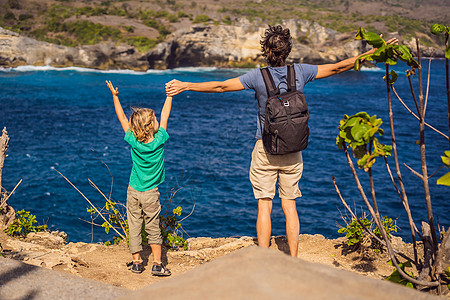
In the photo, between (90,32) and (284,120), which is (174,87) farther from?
(90,32)

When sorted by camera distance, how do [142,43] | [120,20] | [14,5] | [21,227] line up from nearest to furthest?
1. [21,227]
2. [142,43]
3. [120,20]
4. [14,5]

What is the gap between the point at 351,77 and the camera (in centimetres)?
5709

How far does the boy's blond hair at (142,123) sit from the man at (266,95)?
12.1 inches

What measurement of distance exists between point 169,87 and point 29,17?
263ft

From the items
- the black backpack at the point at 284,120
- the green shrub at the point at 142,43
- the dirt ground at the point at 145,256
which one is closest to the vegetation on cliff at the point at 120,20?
the green shrub at the point at 142,43

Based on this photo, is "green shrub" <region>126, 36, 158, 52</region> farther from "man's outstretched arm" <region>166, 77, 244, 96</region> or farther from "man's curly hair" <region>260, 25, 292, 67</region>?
"man's curly hair" <region>260, 25, 292, 67</region>

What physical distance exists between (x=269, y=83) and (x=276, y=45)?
0.35 metres

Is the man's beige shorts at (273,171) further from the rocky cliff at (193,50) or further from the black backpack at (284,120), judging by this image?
the rocky cliff at (193,50)

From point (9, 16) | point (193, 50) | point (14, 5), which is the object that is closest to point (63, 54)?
point (193, 50)

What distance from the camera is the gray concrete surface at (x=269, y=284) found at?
2.27m

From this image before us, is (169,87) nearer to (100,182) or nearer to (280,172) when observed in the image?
(280,172)

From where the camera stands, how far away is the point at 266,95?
4.11 m

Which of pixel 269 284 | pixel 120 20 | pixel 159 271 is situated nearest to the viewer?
pixel 269 284

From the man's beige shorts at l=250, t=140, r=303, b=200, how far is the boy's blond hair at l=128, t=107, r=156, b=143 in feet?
3.38
